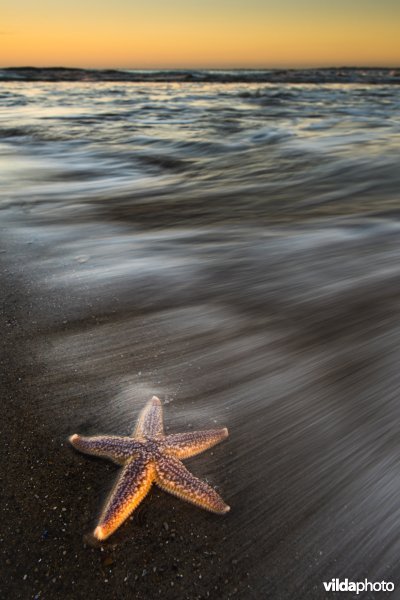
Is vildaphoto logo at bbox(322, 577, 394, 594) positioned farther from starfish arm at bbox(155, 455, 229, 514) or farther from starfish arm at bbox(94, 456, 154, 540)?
starfish arm at bbox(94, 456, 154, 540)

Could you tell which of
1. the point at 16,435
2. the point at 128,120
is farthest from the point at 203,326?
the point at 128,120

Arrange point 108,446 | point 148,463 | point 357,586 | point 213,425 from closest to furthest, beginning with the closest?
point 357,586, point 148,463, point 108,446, point 213,425

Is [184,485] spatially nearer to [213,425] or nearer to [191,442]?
[191,442]

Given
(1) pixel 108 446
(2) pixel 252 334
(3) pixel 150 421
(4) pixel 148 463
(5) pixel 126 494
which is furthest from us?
(2) pixel 252 334

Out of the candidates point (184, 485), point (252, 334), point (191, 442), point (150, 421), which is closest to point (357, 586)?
point (184, 485)

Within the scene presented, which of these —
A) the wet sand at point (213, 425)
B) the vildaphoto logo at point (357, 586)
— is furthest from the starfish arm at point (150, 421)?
the vildaphoto logo at point (357, 586)

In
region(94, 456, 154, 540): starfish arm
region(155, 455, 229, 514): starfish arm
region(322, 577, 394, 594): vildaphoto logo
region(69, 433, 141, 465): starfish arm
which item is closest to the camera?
region(322, 577, 394, 594): vildaphoto logo

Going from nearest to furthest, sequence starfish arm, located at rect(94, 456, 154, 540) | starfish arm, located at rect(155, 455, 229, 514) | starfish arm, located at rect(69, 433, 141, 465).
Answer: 1. starfish arm, located at rect(94, 456, 154, 540)
2. starfish arm, located at rect(155, 455, 229, 514)
3. starfish arm, located at rect(69, 433, 141, 465)

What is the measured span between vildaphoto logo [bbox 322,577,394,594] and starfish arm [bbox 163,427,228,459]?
2.55ft

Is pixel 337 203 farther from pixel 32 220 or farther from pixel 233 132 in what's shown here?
pixel 233 132

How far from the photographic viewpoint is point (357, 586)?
1.69 m

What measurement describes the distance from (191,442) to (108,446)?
1.37 feet

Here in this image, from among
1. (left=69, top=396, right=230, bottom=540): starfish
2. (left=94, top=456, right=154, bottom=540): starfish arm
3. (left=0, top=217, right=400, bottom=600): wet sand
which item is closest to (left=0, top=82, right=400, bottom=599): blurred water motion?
(left=0, top=217, right=400, bottom=600): wet sand

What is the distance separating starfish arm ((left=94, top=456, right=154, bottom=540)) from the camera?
1.79 metres
